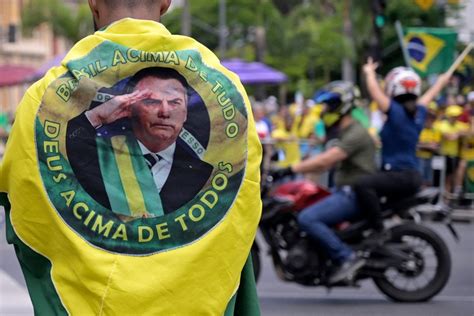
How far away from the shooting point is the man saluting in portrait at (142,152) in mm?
2910

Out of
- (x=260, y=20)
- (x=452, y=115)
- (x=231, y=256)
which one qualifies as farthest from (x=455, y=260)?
(x=260, y=20)

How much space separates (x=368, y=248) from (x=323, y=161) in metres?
0.75

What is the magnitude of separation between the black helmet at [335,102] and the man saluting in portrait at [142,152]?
25.6 ft

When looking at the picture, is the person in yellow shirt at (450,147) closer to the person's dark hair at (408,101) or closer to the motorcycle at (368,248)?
the person's dark hair at (408,101)

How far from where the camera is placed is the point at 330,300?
1113cm

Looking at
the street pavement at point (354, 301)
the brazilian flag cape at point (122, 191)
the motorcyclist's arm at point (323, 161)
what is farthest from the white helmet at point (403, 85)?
the brazilian flag cape at point (122, 191)

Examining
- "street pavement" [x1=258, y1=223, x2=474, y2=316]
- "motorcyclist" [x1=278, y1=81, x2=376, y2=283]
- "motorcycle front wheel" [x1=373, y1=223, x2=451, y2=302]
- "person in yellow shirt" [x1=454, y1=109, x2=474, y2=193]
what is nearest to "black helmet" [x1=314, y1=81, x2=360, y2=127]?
"motorcyclist" [x1=278, y1=81, x2=376, y2=283]

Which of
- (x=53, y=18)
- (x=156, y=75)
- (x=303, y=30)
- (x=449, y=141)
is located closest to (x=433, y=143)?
(x=449, y=141)

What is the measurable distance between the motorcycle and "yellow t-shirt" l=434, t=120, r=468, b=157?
32.1ft

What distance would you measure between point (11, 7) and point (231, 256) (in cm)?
8200

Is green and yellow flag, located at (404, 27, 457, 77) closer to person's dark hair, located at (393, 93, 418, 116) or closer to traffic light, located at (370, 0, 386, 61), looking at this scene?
traffic light, located at (370, 0, 386, 61)

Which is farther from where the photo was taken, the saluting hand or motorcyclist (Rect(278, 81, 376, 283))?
motorcyclist (Rect(278, 81, 376, 283))

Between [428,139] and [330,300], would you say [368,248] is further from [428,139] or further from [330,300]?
[428,139]

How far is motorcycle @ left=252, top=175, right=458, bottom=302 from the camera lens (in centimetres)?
1052
